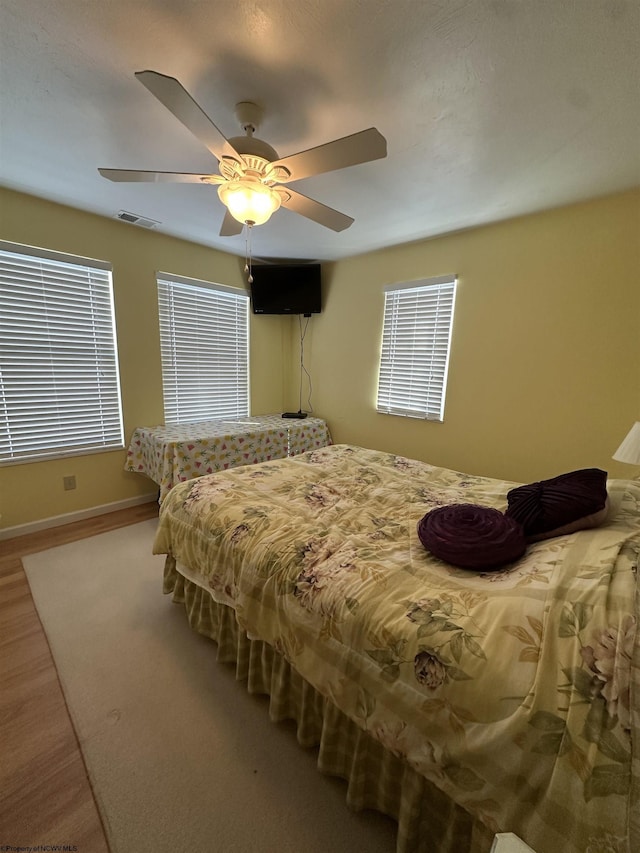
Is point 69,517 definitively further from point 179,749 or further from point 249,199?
point 249,199

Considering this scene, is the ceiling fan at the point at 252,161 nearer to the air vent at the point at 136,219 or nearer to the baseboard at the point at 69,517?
the air vent at the point at 136,219

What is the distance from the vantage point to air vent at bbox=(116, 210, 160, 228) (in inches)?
104

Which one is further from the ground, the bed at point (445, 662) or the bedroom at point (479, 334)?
the bedroom at point (479, 334)

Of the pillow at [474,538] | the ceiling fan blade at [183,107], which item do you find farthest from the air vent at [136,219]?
the pillow at [474,538]

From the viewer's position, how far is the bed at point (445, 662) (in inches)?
25.0

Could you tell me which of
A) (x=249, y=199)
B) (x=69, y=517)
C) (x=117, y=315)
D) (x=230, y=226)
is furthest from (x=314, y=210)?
(x=69, y=517)

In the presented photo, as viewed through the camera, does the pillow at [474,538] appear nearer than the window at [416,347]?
Yes

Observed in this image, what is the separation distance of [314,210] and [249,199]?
40 centimetres

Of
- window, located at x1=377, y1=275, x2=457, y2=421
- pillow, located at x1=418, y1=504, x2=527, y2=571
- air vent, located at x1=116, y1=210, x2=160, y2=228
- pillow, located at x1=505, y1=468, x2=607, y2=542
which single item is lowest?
pillow, located at x1=418, y1=504, x2=527, y2=571

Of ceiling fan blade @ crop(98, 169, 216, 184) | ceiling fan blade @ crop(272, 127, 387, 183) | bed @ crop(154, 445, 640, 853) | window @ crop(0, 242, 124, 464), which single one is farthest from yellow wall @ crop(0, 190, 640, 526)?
ceiling fan blade @ crop(272, 127, 387, 183)

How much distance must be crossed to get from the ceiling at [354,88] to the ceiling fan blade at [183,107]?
0.29 m

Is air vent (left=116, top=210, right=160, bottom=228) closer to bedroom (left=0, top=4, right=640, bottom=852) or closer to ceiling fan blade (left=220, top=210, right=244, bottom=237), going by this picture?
bedroom (left=0, top=4, right=640, bottom=852)

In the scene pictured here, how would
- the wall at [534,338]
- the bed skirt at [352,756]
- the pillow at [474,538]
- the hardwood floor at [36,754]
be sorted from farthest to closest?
the wall at [534,338] → the pillow at [474,538] → the hardwood floor at [36,754] → the bed skirt at [352,756]

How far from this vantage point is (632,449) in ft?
5.32
